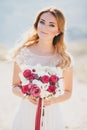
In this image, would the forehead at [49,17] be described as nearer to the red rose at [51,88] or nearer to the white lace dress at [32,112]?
the white lace dress at [32,112]

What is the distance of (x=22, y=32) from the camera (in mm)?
2504

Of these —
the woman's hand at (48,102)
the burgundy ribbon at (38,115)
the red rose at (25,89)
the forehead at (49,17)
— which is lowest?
the burgundy ribbon at (38,115)

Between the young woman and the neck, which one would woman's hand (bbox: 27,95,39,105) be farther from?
the neck

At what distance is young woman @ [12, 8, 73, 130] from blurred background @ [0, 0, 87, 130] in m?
0.42

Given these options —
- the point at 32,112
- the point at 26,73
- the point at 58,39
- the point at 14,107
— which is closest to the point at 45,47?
the point at 58,39

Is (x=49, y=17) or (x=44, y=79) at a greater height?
(x=49, y=17)

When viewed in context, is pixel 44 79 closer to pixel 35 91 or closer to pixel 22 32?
pixel 35 91

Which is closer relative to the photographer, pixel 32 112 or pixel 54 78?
pixel 54 78

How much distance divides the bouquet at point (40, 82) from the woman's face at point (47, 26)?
20cm

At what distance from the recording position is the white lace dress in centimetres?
205

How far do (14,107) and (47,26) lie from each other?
0.75 meters

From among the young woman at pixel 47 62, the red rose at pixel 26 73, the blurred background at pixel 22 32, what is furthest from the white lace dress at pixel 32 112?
the blurred background at pixel 22 32

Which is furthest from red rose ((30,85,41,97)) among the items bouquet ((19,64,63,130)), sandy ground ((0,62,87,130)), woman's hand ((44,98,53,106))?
sandy ground ((0,62,87,130))

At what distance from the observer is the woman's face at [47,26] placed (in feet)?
6.69
